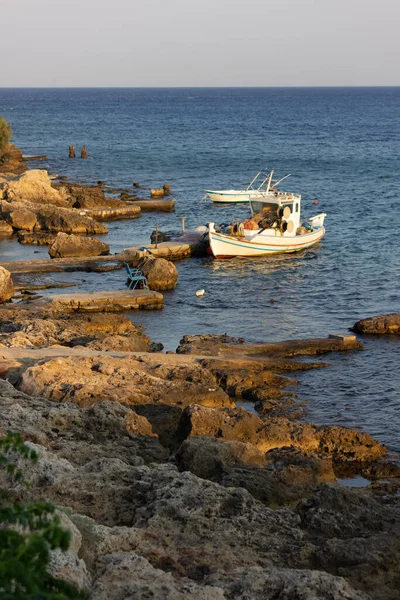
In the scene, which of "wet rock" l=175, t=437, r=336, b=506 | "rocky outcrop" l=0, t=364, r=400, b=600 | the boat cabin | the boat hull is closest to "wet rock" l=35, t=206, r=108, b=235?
the boat hull

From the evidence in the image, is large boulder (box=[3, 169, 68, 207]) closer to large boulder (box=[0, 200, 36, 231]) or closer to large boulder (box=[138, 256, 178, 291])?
large boulder (box=[0, 200, 36, 231])

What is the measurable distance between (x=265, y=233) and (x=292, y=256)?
156 centimetres

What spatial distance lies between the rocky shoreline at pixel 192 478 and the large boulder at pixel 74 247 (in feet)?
43.3

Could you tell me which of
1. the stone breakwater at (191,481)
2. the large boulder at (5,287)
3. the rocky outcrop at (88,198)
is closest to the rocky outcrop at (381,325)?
the stone breakwater at (191,481)

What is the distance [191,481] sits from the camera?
11.0m

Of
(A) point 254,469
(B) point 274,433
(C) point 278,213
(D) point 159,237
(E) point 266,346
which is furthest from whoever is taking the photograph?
(D) point 159,237

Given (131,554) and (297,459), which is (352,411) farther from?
(131,554)

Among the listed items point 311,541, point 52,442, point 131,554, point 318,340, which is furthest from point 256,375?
point 131,554

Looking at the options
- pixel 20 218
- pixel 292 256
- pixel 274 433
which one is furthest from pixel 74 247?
pixel 274 433

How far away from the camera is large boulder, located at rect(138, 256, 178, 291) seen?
3044cm

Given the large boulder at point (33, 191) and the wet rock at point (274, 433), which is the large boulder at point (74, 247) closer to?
the large boulder at point (33, 191)

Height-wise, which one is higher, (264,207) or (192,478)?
(192,478)

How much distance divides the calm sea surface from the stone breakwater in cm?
224

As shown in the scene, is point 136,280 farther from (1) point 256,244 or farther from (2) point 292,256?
(2) point 292,256
